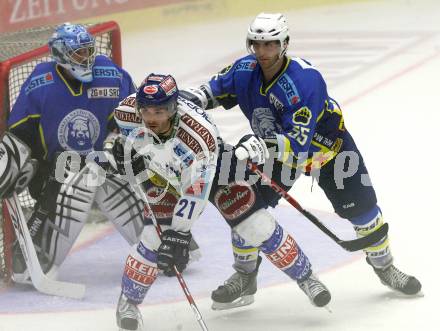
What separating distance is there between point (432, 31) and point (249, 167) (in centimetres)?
602

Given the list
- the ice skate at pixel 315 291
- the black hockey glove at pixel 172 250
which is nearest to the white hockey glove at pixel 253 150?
the black hockey glove at pixel 172 250

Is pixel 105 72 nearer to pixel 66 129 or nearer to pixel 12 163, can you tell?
pixel 66 129

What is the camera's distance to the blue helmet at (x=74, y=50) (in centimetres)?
526

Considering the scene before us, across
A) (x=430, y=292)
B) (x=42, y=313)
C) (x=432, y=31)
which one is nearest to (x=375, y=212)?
(x=430, y=292)

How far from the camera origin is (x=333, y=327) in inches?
190

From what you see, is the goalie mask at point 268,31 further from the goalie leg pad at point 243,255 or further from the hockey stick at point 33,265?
the hockey stick at point 33,265

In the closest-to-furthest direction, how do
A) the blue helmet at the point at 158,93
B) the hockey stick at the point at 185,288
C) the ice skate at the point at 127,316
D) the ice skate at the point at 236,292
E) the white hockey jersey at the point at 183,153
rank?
the blue helmet at the point at 158,93, the white hockey jersey at the point at 183,153, the hockey stick at the point at 185,288, the ice skate at the point at 127,316, the ice skate at the point at 236,292

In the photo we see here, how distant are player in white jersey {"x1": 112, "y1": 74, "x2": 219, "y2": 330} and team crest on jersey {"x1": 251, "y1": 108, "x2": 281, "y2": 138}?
0.39 metres

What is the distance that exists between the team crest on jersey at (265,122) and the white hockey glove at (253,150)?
11.5 inches

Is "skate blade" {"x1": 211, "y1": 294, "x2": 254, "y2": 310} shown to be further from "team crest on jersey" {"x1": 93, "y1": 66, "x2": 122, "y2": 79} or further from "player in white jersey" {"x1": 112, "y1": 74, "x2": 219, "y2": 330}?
"team crest on jersey" {"x1": 93, "y1": 66, "x2": 122, "y2": 79}

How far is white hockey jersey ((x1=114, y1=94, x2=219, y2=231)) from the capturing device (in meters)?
4.45

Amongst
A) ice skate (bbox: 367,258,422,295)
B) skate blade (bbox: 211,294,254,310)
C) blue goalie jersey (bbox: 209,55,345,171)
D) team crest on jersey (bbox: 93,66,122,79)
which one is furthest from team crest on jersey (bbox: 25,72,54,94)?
ice skate (bbox: 367,258,422,295)

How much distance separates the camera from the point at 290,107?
4.66m

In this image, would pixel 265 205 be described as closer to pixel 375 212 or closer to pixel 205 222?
pixel 375 212
